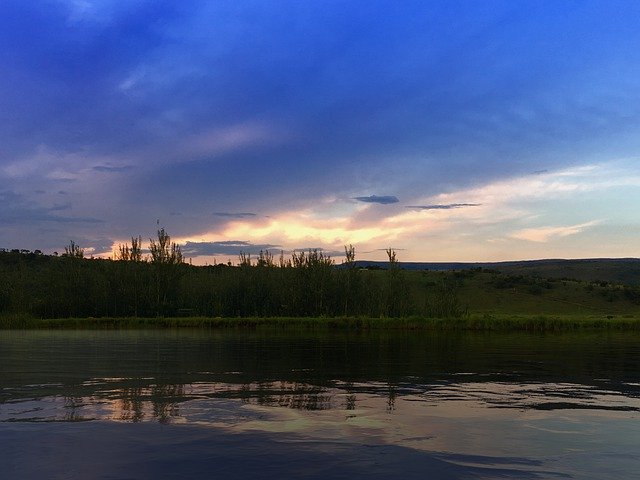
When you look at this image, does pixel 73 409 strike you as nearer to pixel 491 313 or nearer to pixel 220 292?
pixel 220 292

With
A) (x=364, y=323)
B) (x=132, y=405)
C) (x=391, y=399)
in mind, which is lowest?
(x=364, y=323)

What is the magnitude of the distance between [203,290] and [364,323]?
24.6m

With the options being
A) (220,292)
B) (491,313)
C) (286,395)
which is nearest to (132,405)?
(286,395)

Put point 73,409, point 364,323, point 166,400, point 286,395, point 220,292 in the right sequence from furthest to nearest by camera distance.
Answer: point 220,292
point 364,323
point 286,395
point 166,400
point 73,409

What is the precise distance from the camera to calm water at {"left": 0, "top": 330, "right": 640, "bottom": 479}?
30.8 ft

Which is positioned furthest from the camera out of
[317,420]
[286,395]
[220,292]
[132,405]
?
[220,292]

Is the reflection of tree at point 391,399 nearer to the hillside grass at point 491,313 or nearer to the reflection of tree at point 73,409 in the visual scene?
the reflection of tree at point 73,409

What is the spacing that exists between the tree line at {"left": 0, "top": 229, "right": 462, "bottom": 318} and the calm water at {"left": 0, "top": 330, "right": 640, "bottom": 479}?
45164 millimetres

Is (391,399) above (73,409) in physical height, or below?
below

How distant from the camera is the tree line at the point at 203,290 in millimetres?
70688

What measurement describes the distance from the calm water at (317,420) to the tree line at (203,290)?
1778 inches

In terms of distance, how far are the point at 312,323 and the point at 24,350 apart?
34.3 metres

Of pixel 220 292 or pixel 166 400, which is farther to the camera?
pixel 220 292

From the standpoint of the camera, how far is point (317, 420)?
12.9 metres
